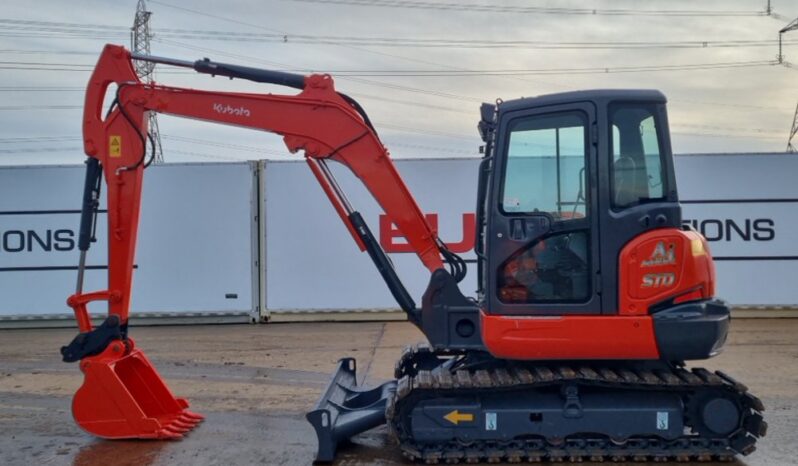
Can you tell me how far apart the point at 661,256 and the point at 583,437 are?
1.43m

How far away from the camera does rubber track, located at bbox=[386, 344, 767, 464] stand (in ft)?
18.4

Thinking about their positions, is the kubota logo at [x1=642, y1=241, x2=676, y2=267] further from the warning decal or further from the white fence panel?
the white fence panel

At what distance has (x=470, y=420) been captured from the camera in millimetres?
5691

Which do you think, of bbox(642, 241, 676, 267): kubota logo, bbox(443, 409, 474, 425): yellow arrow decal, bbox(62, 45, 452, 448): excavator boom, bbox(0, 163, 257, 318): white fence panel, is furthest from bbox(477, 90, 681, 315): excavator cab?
bbox(0, 163, 257, 318): white fence panel

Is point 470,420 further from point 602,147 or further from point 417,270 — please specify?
point 417,270

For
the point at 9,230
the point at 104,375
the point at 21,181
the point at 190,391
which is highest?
the point at 21,181

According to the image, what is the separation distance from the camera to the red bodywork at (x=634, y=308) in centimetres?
552

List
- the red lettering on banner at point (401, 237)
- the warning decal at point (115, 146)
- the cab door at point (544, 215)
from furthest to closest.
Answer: the red lettering on banner at point (401, 237), the warning decal at point (115, 146), the cab door at point (544, 215)

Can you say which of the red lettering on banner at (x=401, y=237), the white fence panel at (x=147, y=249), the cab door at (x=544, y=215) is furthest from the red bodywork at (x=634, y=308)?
the white fence panel at (x=147, y=249)

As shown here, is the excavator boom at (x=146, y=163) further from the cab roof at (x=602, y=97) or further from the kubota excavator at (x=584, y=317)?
the cab roof at (x=602, y=97)

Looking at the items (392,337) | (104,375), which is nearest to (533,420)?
(104,375)

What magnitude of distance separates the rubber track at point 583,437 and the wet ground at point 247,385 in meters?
0.35

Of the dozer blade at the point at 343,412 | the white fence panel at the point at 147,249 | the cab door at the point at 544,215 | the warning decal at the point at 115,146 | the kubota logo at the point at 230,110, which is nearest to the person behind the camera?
the cab door at the point at 544,215

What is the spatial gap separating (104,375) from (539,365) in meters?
3.51
